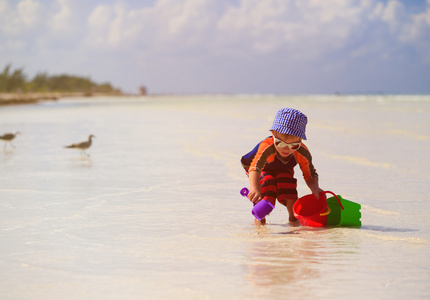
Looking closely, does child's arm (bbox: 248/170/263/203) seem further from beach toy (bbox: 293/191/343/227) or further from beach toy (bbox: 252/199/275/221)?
beach toy (bbox: 293/191/343/227)

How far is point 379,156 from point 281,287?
6.37m

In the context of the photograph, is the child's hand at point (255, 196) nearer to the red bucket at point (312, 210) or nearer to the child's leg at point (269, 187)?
the child's leg at point (269, 187)

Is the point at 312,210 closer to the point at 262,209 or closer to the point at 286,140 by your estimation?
the point at 262,209

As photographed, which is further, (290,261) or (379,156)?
(379,156)

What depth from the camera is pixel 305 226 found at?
14.8ft

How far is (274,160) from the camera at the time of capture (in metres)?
4.56

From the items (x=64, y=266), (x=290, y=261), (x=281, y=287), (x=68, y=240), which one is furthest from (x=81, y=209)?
(x=281, y=287)

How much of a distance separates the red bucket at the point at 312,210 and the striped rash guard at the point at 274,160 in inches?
7.2

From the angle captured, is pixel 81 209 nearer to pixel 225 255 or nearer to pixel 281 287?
pixel 225 255

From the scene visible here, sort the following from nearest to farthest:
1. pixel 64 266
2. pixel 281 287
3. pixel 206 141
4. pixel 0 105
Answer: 1. pixel 281 287
2. pixel 64 266
3. pixel 206 141
4. pixel 0 105

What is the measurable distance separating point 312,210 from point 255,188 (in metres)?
0.48

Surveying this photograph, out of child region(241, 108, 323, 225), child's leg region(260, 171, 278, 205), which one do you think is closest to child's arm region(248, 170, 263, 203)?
child region(241, 108, 323, 225)

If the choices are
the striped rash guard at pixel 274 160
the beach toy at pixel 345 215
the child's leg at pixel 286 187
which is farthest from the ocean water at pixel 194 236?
the striped rash guard at pixel 274 160

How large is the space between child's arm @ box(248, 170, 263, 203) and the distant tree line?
250 ft
